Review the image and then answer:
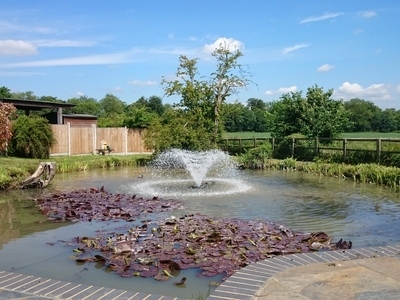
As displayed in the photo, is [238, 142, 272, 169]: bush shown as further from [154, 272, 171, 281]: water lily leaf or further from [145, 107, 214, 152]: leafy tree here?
[154, 272, 171, 281]: water lily leaf

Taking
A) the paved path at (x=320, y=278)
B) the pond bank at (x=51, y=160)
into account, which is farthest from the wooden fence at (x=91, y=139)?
the paved path at (x=320, y=278)

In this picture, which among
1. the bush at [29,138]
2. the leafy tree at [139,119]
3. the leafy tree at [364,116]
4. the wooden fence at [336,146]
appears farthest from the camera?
the leafy tree at [364,116]

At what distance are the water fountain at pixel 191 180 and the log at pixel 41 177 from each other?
2529mm

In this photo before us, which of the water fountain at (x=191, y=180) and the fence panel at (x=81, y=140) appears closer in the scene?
the water fountain at (x=191, y=180)

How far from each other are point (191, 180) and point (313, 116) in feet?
40.7

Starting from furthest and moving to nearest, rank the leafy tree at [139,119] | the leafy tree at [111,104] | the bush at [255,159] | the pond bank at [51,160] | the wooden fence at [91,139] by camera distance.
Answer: the leafy tree at [111,104] → the leafy tree at [139,119] → the wooden fence at [91,139] → the bush at [255,159] → the pond bank at [51,160]

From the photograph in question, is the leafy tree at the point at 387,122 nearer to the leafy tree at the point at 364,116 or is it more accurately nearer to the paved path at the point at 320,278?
the leafy tree at the point at 364,116

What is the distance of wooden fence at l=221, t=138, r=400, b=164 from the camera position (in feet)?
57.1

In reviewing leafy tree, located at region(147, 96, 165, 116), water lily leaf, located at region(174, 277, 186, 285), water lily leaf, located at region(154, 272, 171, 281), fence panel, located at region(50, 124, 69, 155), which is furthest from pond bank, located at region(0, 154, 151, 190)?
leafy tree, located at region(147, 96, 165, 116)

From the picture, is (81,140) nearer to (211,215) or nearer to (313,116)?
(313,116)

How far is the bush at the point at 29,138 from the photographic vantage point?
19.2 m

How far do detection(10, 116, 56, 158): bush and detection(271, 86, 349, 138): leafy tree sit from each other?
13168mm

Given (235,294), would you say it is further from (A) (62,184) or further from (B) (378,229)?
(A) (62,184)

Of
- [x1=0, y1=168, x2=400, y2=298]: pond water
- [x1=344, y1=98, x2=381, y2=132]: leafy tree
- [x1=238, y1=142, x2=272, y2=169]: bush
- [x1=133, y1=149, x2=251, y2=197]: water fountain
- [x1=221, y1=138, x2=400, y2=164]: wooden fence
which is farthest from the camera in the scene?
[x1=344, y1=98, x2=381, y2=132]: leafy tree
